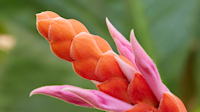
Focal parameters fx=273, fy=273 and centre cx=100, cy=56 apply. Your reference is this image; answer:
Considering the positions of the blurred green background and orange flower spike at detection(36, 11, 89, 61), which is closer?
orange flower spike at detection(36, 11, 89, 61)

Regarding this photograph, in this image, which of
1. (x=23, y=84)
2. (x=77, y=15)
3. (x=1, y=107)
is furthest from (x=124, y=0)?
(x=1, y=107)

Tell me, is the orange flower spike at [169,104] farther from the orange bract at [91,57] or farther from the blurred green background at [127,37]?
the blurred green background at [127,37]

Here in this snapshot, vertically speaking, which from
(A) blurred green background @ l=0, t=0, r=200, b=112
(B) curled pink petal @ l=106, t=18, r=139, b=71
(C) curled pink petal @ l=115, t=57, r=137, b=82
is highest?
(B) curled pink petal @ l=106, t=18, r=139, b=71

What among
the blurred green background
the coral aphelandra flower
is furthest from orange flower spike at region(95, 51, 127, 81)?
the blurred green background

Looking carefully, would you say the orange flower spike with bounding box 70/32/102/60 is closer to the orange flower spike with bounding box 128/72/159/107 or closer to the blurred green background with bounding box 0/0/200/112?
the orange flower spike with bounding box 128/72/159/107

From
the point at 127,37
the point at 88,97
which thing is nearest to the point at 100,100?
the point at 88,97

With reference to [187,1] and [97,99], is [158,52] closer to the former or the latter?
[187,1]

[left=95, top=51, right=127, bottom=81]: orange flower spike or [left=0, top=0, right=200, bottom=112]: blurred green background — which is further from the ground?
[left=95, top=51, right=127, bottom=81]: orange flower spike
